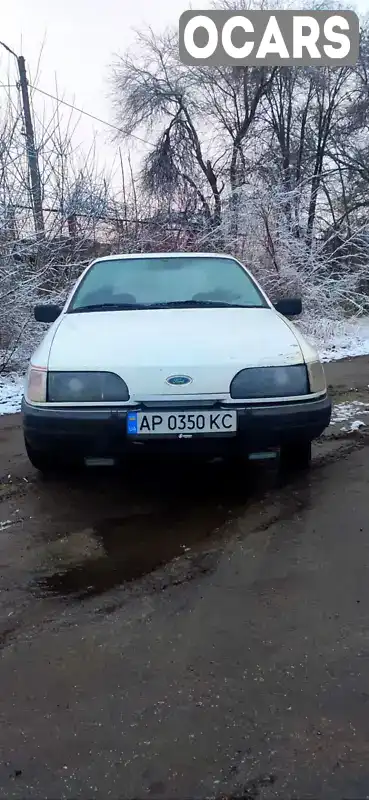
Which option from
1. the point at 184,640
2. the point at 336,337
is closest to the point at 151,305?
the point at 184,640

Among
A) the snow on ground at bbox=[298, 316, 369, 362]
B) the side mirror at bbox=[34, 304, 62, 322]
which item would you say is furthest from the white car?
the snow on ground at bbox=[298, 316, 369, 362]

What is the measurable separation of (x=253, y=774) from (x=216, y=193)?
49.4ft

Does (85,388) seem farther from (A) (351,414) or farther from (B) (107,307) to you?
(A) (351,414)

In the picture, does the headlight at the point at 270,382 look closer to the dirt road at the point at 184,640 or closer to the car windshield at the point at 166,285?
the dirt road at the point at 184,640

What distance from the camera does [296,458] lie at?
11.6 ft

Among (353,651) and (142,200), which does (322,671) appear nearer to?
(353,651)

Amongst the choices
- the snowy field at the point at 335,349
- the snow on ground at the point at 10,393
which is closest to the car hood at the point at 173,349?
the snowy field at the point at 335,349

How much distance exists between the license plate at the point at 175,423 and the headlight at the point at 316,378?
19.8 inches

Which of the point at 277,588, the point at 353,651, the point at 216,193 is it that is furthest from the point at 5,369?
the point at 216,193

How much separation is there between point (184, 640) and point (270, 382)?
4.36 ft

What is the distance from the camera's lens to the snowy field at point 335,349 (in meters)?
5.20

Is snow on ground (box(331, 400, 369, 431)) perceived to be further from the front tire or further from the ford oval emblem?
the ford oval emblem

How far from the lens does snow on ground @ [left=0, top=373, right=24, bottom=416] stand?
18.2ft

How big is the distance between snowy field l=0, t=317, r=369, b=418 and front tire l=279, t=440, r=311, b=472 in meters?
1.17
